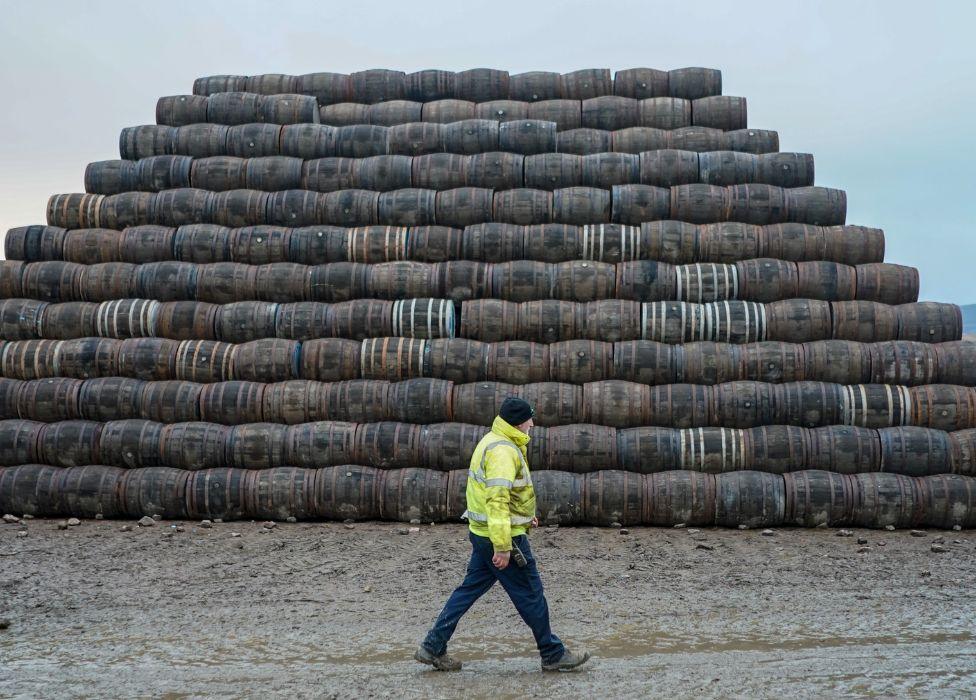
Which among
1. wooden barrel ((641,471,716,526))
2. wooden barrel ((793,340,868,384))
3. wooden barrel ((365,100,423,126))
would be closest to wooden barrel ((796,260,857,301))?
wooden barrel ((793,340,868,384))

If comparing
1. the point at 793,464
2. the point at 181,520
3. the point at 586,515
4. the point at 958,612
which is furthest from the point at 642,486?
the point at 181,520

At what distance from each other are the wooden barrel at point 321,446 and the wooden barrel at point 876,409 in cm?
520

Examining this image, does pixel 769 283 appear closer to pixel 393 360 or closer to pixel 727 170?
pixel 727 170

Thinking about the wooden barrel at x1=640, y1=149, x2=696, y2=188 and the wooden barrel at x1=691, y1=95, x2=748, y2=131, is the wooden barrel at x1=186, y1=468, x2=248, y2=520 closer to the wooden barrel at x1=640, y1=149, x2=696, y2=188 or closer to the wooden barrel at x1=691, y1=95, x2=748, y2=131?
the wooden barrel at x1=640, y1=149, x2=696, y2=188

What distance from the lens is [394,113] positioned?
12.2m

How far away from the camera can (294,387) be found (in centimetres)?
905

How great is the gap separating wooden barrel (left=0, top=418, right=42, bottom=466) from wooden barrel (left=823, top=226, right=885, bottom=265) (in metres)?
9.27

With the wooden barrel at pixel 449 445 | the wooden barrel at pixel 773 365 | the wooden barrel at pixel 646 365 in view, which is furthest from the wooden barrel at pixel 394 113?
the wooden barrel at pixel 773 365

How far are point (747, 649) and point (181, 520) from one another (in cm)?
610

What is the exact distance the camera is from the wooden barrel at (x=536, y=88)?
1255 centimetres

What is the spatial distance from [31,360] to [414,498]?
4.92m

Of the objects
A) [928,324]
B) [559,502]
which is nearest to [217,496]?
[559,502]

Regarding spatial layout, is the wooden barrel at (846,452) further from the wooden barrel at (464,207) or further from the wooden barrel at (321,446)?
the wooden barrel at (321,446)

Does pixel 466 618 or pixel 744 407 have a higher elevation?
pixel 744 407
